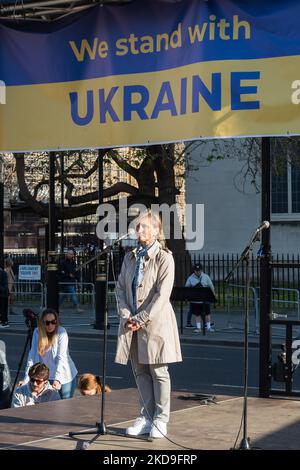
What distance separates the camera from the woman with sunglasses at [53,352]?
10125mm

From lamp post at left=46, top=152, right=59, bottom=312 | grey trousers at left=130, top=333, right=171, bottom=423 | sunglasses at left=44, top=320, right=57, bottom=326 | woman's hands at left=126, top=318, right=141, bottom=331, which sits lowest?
grey trousers at left=130, top=333, right=171, bottom=423

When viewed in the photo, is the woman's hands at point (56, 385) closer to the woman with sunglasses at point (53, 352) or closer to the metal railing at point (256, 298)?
the woman with sunglasses at point (53, 352)

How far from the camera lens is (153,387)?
7.91 m

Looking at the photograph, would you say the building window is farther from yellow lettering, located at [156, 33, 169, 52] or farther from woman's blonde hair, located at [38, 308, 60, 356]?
woman's blonde hair, located at [38, 308, 60, 356]

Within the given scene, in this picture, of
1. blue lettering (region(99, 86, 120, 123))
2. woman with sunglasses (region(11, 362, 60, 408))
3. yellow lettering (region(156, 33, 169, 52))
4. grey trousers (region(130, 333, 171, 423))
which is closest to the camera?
grey trousers (region(130, 333, 171, 423))

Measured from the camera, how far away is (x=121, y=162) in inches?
1155

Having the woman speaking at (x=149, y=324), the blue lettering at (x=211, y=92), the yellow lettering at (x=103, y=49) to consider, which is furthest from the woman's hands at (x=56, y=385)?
the yellow lettering at (x=103, y=49)

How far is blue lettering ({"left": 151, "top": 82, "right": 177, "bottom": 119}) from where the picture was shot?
9875mm

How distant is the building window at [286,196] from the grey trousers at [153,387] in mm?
31454

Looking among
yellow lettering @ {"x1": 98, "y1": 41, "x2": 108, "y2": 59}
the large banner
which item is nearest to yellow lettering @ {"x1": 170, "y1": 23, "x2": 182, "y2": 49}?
the large banner

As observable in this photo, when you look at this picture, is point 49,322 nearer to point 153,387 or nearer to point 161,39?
point 153,387

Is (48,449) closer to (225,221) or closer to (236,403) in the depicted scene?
(236,403)

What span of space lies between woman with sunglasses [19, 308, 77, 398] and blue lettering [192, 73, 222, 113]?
2.92 m

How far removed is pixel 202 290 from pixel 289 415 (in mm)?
12828
